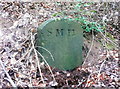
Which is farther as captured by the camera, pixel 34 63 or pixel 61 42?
pixel 61 42

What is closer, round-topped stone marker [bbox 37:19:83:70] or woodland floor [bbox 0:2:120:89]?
woodland floor [bbox 0:2:120:89]

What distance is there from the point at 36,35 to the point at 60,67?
0.83 metres

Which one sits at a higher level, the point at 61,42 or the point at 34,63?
the point at 61,42

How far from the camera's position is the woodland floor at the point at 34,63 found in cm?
353

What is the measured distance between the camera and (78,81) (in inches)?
145

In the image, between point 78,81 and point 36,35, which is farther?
point 36,35

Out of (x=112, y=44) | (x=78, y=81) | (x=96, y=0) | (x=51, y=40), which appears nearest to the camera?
(x=78, y=81)

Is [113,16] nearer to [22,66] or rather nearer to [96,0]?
[96,0]

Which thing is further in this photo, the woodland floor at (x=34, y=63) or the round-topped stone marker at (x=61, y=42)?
the round-topped stone marker at (x=61, y=42)

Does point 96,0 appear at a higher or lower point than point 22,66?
higher

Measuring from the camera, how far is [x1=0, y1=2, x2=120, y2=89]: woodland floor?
139 inches

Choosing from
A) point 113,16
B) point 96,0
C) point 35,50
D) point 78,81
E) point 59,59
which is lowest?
point 78,81

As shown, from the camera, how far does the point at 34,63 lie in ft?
12.9

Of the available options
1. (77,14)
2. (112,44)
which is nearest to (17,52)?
(77,14)
